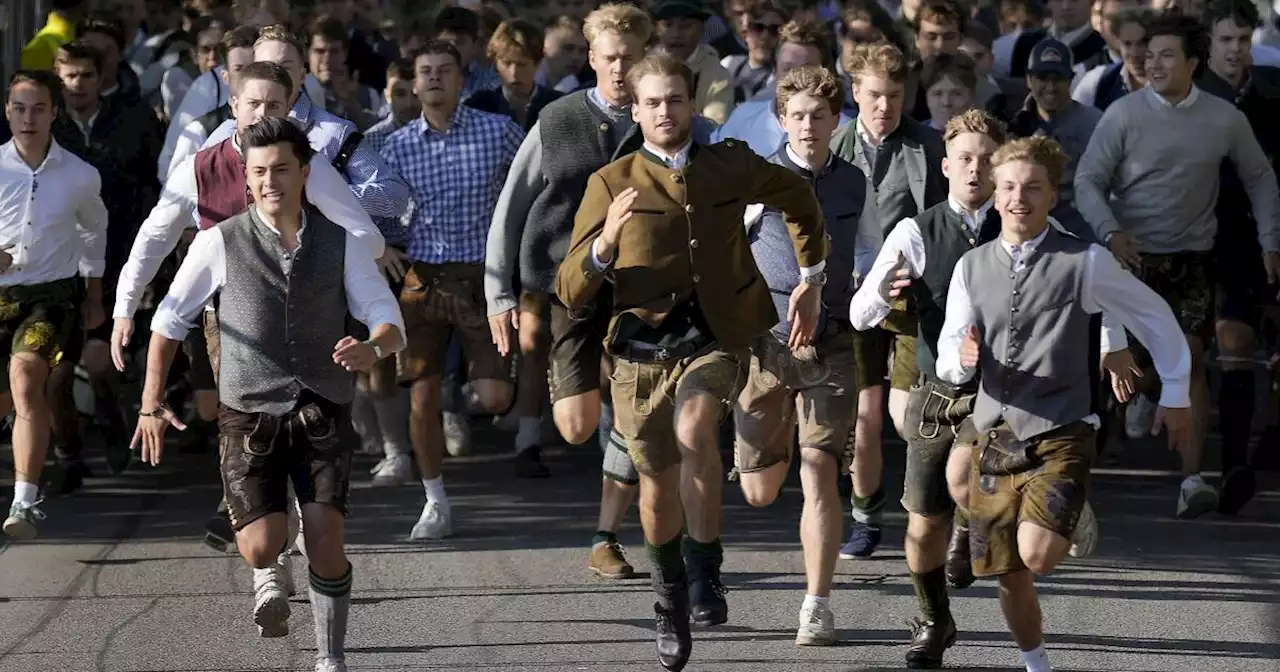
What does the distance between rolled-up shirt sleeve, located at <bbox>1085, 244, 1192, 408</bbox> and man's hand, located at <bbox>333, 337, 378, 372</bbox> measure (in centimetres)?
220

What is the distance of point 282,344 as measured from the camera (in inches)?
299

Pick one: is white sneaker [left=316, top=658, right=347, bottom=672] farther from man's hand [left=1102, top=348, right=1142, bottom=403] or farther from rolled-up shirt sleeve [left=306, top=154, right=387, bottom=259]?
man's hand [left=1102, top=348, right=1142, bottom=403]

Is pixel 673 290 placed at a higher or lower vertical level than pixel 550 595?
higher

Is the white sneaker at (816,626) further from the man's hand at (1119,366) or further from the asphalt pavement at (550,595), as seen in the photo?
the man's hand at (1119,366)

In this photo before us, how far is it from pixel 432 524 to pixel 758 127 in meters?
2.37

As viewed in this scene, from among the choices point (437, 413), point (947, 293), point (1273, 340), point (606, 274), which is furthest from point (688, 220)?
point (1273, 340)

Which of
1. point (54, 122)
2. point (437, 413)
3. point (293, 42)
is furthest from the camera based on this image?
point (54, 122)

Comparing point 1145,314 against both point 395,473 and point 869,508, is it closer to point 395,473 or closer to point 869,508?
point 869,508

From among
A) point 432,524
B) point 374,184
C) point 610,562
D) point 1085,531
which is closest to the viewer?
point 1085,531

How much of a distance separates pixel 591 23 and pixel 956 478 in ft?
9.43

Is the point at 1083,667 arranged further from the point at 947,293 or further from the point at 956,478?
the point at 947,293

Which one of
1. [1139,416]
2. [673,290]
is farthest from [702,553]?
[1139,416]

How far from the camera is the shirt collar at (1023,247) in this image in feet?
24.9

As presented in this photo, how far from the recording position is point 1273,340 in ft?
47.7
